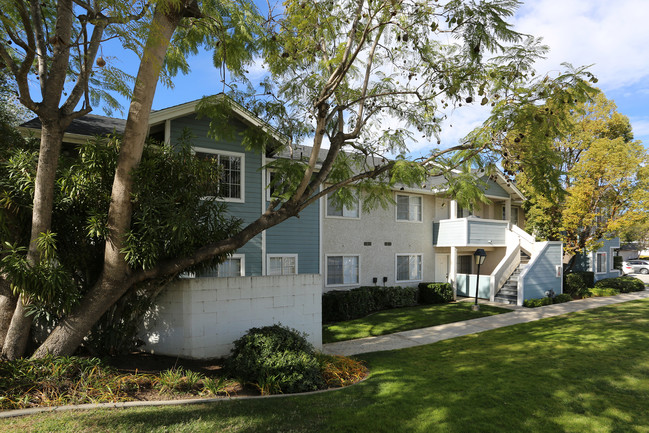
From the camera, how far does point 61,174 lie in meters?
7.55

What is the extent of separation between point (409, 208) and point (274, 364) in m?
14.3

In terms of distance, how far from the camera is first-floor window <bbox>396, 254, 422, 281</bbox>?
19.6 metres

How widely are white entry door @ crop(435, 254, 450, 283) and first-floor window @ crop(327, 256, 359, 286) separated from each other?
5.61 meters

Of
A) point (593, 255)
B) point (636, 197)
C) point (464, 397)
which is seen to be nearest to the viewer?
point (464, 397)

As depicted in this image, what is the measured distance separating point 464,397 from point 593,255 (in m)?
22.9

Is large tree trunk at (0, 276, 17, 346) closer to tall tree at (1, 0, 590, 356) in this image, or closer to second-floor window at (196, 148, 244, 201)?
tall tree at (1, 0, 590, 356)

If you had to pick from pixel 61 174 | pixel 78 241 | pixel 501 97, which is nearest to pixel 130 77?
pixel 61 174

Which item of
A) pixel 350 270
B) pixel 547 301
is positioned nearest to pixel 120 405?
pixel 350 270

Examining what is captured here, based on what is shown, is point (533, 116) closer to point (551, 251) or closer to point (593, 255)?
point (551, 251)

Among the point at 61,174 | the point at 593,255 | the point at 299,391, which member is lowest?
the point at 299,391

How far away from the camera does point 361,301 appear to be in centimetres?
1589

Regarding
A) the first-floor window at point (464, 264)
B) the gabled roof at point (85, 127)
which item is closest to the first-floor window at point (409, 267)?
the first-floor window at point (464, 264)

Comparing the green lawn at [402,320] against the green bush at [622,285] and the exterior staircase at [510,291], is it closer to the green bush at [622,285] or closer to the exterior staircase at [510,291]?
the exterior staircase at [510,291]

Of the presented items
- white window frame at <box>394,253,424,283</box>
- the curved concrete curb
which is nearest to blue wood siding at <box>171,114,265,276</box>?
the curved concrete curb
